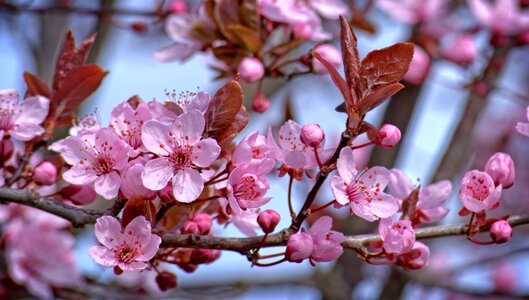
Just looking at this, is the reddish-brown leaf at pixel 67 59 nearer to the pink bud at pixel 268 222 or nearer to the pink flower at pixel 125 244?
the pink flower at pixel 125 244

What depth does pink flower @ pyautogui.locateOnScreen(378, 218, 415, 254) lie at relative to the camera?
56.9 inches

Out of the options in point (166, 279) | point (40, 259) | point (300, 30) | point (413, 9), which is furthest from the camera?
point (413, 9)

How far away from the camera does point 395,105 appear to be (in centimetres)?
340

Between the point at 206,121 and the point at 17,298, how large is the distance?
5.61 ft

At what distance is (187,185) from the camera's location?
140 centimetres

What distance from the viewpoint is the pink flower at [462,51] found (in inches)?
120

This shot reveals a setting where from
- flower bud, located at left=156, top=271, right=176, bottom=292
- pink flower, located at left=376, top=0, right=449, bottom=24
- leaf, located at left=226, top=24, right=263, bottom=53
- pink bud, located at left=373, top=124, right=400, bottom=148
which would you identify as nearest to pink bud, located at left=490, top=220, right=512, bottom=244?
pink bud, located at left=373, top=124, right=400, bottom=148

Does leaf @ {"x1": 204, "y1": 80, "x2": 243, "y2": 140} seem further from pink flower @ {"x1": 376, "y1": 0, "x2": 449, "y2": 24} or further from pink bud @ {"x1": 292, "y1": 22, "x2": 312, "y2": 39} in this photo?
pink flower @ {"x1": 376, "y1": 0, "x2": 449, "y2": 24}

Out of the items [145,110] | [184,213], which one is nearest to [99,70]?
[145,110]

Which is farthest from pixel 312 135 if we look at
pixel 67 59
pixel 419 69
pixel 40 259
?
pixel 419 69

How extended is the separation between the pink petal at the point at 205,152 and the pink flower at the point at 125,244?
0.49ft

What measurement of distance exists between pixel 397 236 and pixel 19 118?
87 cm

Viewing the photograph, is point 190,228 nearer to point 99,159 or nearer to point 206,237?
point 206,237

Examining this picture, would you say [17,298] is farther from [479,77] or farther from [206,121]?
[479,77]
